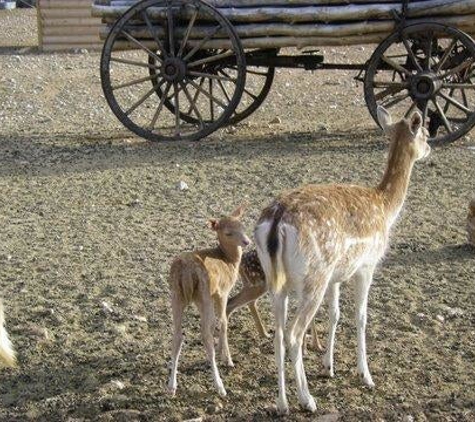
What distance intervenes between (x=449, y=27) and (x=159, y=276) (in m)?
4.85

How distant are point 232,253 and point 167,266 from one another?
1.66m

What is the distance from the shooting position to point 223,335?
569cm

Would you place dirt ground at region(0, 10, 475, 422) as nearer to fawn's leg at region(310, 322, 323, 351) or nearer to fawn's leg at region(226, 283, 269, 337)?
fawn's leg at region(310, 322, 323, 351)

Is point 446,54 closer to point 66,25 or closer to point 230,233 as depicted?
point 230,233

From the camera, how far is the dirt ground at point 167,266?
17.4ft

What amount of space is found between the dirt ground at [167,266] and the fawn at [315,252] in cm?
35

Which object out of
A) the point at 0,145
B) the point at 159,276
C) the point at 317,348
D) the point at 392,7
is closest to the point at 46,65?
the point at 0,145

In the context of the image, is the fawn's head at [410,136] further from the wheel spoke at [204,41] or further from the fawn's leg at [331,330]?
the wheel spoke at [204,41]

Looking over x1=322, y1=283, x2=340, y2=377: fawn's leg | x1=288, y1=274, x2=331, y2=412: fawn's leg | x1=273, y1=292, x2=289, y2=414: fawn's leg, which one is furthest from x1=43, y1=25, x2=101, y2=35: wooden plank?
x1=288, y1=274, x2=331, y2=412: fawn's leg

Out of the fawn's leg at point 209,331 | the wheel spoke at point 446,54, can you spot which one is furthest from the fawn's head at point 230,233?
the wheel spoke at point 446,54

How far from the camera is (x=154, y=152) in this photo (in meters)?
10.8

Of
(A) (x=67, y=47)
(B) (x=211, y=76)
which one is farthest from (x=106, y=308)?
(A) (x=67, y=47)

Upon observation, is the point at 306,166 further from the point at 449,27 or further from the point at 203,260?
the point at 203,260

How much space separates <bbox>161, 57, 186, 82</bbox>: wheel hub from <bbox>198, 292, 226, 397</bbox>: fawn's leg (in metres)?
5.93
